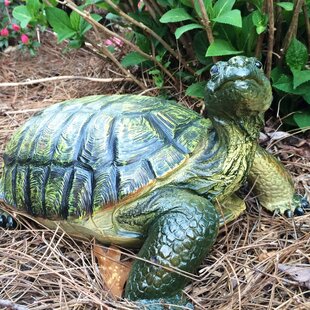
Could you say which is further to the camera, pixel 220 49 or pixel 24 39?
pixel 24 39

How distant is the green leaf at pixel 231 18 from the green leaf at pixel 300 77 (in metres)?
0.51

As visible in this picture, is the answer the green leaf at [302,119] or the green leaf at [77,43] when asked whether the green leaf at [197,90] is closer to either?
the green leaf at [302,119]

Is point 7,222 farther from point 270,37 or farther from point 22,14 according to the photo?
point 270,37

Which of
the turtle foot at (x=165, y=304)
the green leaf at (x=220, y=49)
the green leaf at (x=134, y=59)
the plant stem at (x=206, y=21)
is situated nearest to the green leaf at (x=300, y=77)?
the green leaf at (x=220, y=49)

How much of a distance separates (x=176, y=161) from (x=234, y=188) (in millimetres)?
313

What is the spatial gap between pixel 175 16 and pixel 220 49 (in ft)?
0.99

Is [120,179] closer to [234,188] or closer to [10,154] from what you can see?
[234,188]

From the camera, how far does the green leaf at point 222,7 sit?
2.32 m

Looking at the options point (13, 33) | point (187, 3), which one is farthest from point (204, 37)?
point (13, 33)

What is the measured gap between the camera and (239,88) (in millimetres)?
1791

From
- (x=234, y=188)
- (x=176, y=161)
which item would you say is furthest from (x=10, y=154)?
(x=234, y=188)

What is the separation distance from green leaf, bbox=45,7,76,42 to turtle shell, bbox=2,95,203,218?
0.85 meters

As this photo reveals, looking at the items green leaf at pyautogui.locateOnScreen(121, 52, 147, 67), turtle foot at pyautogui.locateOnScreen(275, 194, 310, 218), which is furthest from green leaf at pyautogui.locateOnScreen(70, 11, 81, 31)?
turtle foot at pyautogui.locateOnScreen(275, 194, 310, 218)

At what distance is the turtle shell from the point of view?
6.35ft
